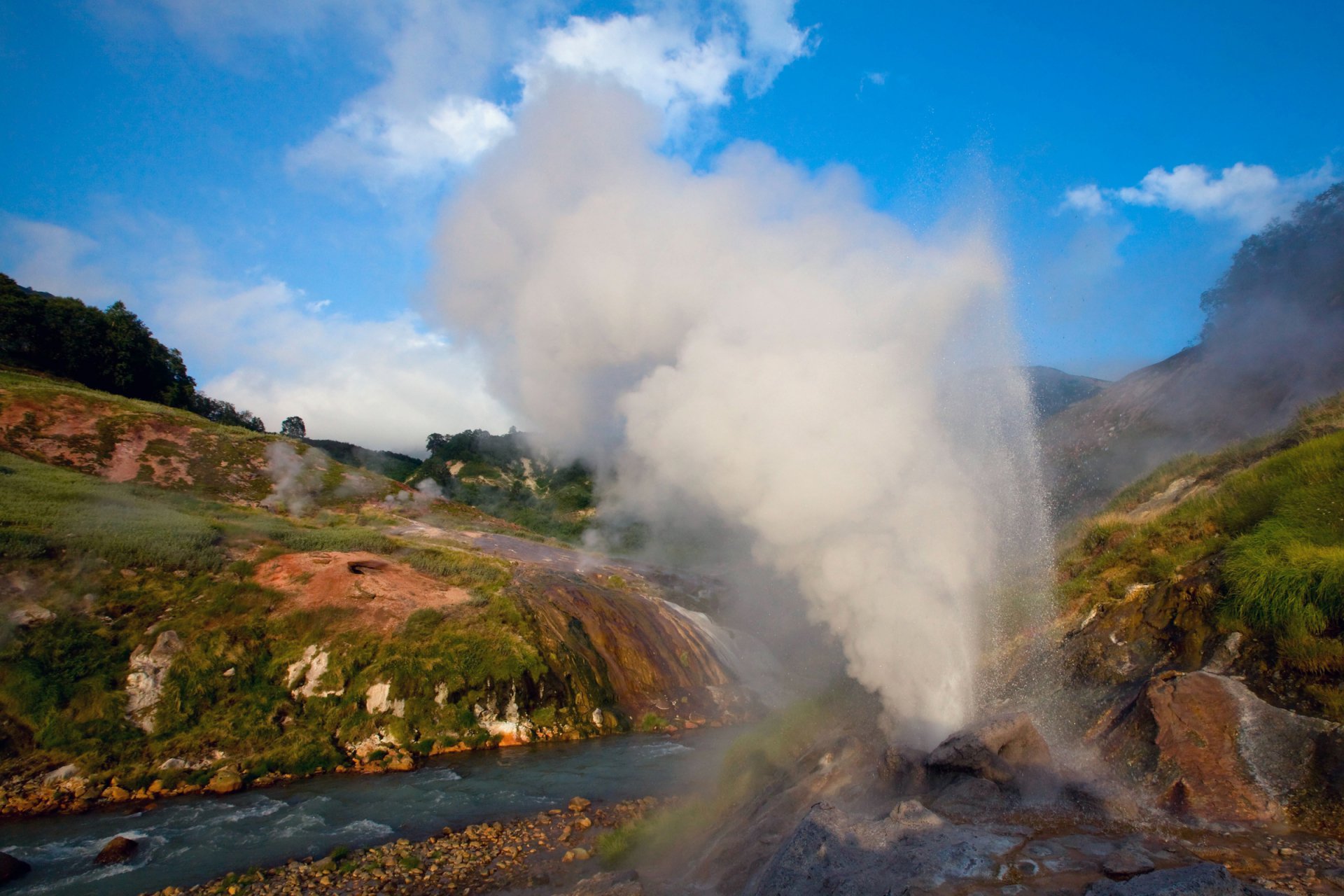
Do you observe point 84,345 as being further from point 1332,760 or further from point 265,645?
point 1332,760

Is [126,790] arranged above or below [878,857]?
below

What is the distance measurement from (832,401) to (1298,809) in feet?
19.5

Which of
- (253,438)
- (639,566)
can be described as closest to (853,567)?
(639,566)

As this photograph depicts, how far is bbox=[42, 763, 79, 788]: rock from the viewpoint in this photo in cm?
1123

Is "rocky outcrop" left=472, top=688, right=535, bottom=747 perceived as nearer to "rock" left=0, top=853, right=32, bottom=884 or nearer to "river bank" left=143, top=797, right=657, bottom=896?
"river bank" left=143, top=797, right=657, bottom=896

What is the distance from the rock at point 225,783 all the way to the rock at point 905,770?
41.0ft

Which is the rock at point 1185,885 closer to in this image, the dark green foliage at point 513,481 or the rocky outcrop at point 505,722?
the rocky outcrop at point 505,722

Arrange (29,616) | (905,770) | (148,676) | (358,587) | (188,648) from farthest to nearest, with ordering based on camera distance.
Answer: (358,587)
(188,648)
(148,676)
(29,616)
(905,770)

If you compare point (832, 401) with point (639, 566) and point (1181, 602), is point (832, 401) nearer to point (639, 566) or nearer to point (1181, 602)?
point (1181, 602)

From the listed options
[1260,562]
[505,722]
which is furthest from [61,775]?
[1260,562]

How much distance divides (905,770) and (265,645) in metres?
15.7

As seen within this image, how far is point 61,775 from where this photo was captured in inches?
449

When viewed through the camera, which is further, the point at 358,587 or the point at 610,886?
the point at 358,587

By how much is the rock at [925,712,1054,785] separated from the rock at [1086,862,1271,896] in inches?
80.4
